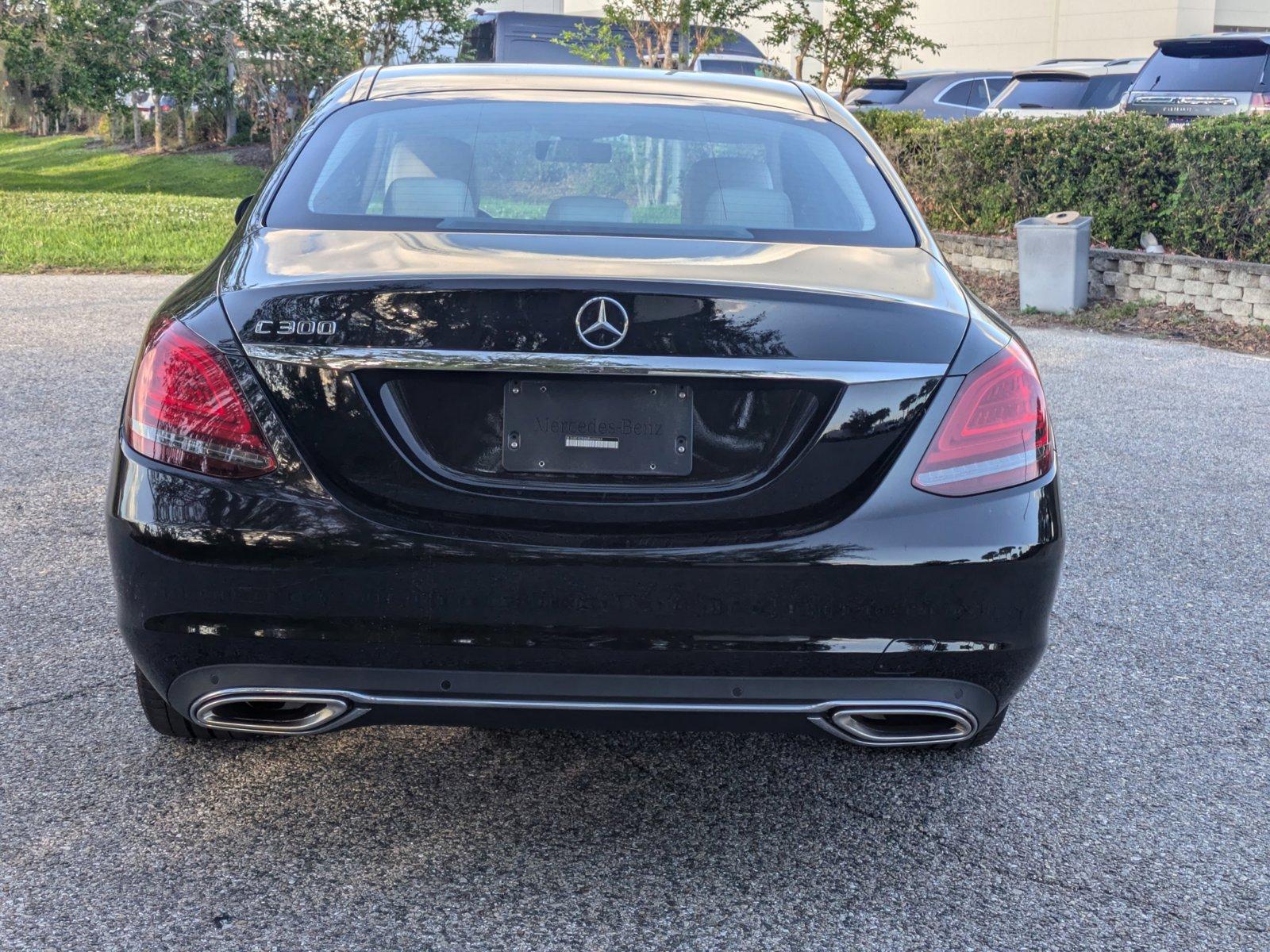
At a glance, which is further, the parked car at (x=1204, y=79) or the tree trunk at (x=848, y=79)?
the tree trunk at (x=848, y=79)

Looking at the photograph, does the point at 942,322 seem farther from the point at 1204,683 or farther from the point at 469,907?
the point at 1204,683

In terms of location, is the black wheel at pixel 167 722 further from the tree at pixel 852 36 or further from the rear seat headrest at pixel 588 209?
the tree at pixel 852 36

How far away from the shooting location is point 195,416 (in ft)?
8.13

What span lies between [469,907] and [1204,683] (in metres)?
2.29

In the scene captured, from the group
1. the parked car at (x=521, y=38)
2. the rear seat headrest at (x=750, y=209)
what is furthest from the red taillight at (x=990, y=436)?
the parked car at (x=521, y=38)

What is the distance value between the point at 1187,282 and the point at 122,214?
41.1 feet

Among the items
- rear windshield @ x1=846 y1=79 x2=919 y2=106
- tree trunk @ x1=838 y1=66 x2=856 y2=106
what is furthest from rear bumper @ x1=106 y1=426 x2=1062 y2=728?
rear windshield @ x1=846 y1=79 x2=919 y2=106

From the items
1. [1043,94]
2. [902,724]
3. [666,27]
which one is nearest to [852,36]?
[1043,94]

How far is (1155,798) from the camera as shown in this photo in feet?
10.4

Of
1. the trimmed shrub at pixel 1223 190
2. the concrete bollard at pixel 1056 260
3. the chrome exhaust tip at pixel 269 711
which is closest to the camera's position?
the chrome exhaust tip at pixel 269 711

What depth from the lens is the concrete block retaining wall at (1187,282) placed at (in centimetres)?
1015

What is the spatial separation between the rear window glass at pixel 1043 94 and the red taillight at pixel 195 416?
1492cm

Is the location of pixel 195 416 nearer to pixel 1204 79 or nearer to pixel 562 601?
pixel 562 601

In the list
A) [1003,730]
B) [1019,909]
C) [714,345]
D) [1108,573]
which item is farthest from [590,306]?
[1108,573]
